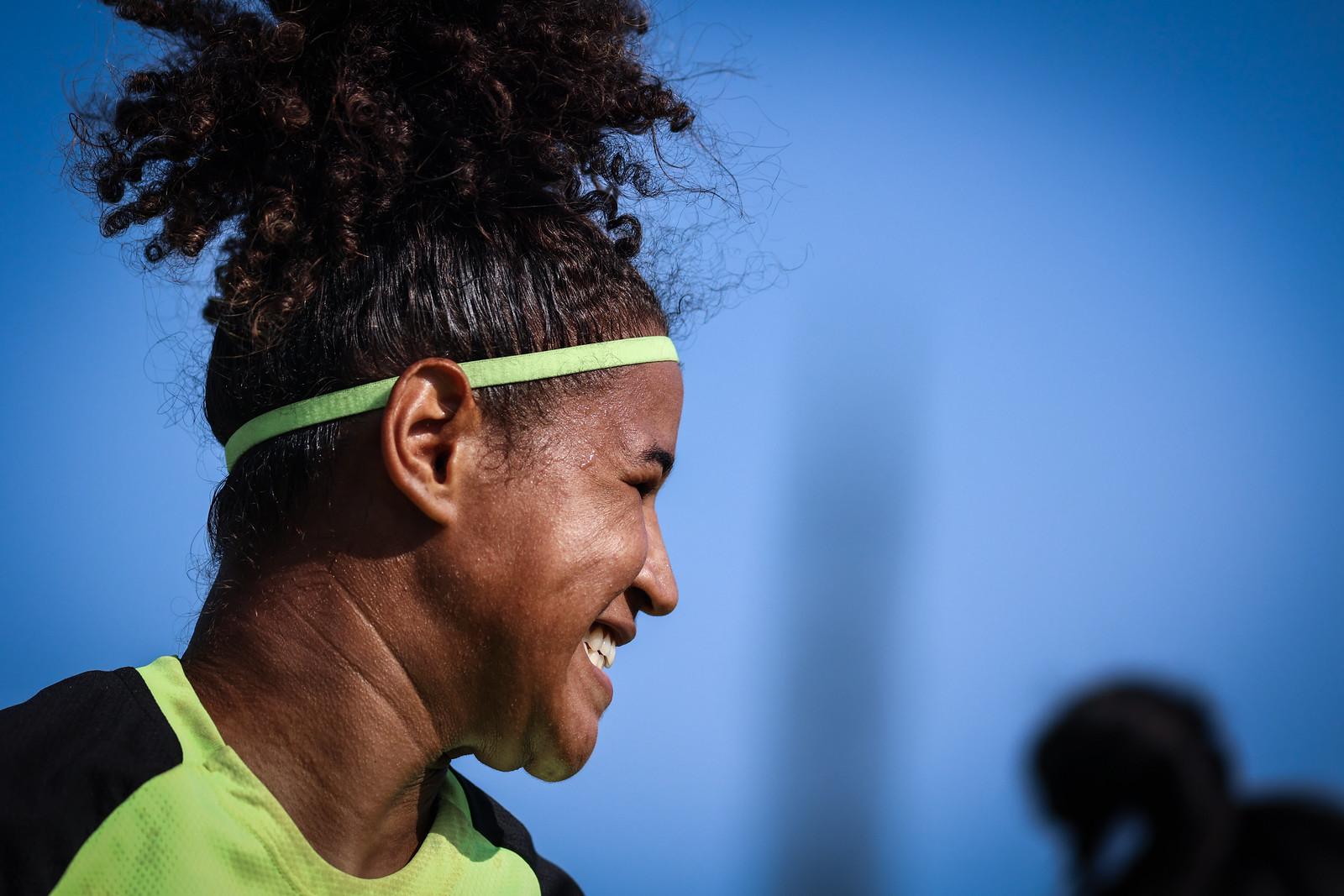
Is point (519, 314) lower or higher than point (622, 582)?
higher

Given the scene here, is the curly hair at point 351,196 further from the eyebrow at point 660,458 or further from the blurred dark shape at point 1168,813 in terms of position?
the blurred dark shape at point 1168,813

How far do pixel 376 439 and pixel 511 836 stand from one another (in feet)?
3.41

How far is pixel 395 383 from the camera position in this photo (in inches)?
60.6

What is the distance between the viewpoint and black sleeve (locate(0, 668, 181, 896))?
1255 mm

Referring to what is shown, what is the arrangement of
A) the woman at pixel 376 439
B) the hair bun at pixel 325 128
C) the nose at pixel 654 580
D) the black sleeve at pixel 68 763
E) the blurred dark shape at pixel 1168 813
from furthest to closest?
the nose at pixel 654 580 → the hair bun at pixel 325 128 → the woman at pixel 376 439 → the black sleeve at pixel 68 763 → the blurred dark shape at pixel 1168 813

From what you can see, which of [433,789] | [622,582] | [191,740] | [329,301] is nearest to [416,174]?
[329,301]

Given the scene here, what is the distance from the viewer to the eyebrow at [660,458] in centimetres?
170

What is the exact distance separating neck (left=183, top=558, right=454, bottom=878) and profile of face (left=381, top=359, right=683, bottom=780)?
68mm

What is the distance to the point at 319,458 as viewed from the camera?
5.17 feet

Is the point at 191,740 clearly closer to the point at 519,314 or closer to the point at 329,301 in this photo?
the point at 329,301

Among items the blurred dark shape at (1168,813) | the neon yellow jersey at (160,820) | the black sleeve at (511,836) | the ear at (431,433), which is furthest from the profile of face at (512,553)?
the blurred dark shape at (1168,813)

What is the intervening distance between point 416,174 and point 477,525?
0.63 meters

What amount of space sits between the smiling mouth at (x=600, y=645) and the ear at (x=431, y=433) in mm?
353

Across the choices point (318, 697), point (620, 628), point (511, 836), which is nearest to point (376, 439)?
point (318, 697)
